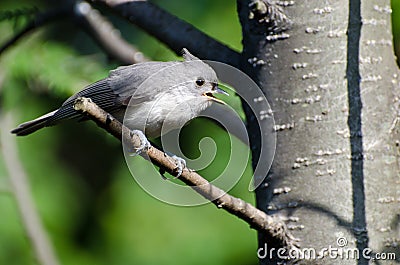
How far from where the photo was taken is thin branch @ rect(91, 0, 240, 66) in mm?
1556

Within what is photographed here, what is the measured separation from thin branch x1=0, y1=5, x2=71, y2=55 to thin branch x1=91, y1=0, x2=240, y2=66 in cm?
27

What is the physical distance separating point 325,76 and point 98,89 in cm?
51

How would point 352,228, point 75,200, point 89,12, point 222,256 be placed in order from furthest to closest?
point 75,200 → point 222,256 → point 89,12 → point 352,228

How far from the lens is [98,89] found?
5.18 ft

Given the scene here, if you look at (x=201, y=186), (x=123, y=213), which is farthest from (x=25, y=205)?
(x=201, y=186)

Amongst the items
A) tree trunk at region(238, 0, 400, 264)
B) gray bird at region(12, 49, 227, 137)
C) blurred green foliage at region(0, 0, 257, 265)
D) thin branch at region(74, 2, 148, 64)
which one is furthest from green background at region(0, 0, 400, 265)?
tree trunk at region(238, 0, 400, 264)

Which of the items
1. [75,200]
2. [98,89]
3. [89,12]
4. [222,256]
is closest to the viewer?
[98,89]

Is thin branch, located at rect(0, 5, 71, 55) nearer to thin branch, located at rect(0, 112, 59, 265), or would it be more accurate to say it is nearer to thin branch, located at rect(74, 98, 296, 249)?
thin branch, located at rect(0, 112, 59, 265)

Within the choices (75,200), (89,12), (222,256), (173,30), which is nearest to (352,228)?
(173,30)

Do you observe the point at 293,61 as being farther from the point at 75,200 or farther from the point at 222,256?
the point at 75,200

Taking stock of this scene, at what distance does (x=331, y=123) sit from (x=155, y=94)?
1.29 feet

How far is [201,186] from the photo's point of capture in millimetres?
1213

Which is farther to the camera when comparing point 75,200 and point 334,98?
point 75,200

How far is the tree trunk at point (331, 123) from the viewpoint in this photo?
4.55 feet
